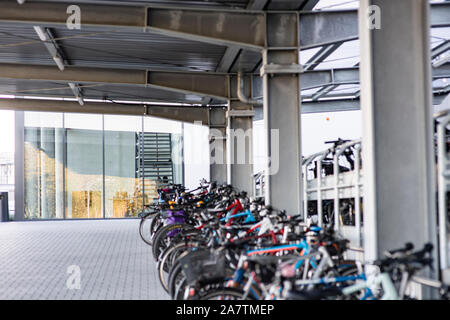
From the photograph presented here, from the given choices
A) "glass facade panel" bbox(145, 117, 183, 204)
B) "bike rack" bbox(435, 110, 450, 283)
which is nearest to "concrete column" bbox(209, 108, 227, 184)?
"glass facade panel" bbox(145, 117, 183, 204)

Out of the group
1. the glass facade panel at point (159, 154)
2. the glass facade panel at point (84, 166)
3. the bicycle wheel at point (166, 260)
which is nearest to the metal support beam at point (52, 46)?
the bicycle wheel at point (166, 260)

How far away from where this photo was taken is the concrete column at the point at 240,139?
454 inches

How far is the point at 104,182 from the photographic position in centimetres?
1919

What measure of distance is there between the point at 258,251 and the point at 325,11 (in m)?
4.79

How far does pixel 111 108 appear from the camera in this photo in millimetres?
15391

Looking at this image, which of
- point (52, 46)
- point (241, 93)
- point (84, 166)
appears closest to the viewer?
point (52, 46)

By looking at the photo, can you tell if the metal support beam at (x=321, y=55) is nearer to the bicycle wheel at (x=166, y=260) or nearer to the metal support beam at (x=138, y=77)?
the metal support beam at (x=138, y=77)

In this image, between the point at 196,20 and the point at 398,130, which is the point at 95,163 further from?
the point at 398,130

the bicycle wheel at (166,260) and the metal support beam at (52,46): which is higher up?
the metal support beam at (52,46)

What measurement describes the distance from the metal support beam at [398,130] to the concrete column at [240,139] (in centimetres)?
758

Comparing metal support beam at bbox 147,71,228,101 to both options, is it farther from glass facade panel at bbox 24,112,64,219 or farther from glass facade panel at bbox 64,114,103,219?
glass facade panel at bbox 24,112,64,219

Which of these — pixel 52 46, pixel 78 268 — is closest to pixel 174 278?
pixel 78 268

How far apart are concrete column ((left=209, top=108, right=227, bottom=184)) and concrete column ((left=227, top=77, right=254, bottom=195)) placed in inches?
105

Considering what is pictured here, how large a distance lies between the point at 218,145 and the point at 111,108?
350 cm
